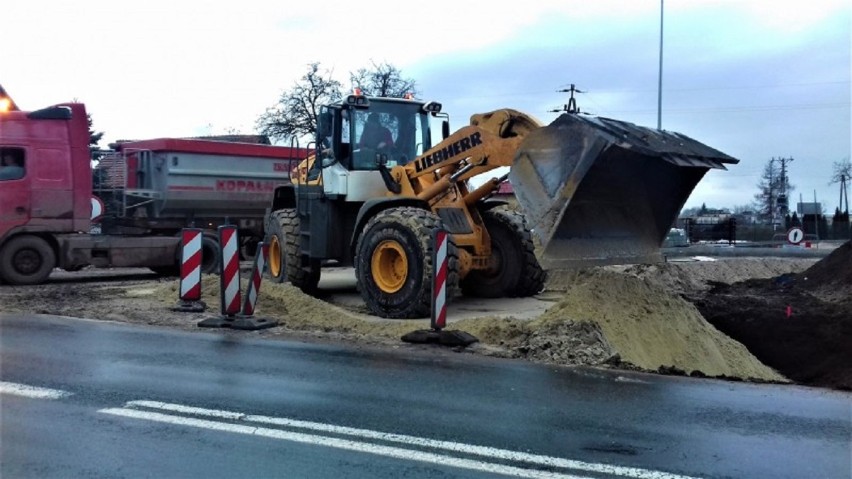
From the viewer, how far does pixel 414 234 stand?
10172 mm

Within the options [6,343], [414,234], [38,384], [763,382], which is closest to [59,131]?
[6,343]

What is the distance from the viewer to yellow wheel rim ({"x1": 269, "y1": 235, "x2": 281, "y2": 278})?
45.0 ft

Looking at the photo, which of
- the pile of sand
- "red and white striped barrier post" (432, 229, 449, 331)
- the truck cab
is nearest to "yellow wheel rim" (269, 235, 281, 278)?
the pile of sand

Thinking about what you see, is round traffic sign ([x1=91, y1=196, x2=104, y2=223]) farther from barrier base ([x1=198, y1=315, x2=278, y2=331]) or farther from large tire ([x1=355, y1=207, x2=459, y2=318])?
large tire ([x1=355, y1=207, x2=459, y2=318])

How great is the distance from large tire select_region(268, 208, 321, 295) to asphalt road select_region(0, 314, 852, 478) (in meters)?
4.70

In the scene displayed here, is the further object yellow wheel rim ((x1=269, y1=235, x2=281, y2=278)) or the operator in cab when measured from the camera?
yellow wheel rim ((x1=269, y1=235, x2=281, y2=278))

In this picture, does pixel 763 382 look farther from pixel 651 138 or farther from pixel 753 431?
pixel 651 138

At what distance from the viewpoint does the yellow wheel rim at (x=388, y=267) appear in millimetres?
10592

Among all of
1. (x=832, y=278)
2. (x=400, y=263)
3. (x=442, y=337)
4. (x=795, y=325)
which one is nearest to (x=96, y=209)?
(x=400, y=263)

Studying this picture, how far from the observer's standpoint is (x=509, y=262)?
12.0 meters

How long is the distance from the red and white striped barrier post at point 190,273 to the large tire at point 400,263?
94.3 inches

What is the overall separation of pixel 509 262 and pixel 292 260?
12.3 ft

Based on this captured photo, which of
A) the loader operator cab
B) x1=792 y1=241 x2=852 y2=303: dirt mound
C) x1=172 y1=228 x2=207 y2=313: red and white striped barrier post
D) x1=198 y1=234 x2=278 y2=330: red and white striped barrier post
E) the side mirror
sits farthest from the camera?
x1=792 y1=241 x2=852 y2=303: dirt mound

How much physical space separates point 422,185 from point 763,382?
5.77 metres
